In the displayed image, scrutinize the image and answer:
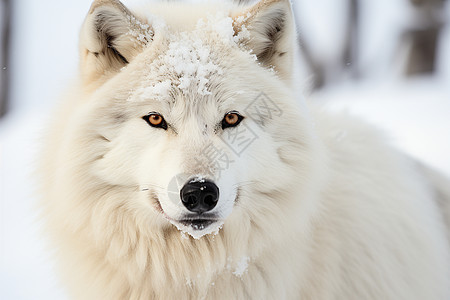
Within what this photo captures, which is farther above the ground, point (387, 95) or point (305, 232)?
point (387, 95)

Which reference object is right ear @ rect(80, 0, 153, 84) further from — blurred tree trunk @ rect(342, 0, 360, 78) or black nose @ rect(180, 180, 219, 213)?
blurred tree trunk @ rect(342, 0, 360, 78)

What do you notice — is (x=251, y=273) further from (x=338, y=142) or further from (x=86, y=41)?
(x=86, y=41)

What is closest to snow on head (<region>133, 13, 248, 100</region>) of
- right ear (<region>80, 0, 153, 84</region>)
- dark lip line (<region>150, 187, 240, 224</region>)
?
right ear (<region>80, 0, 153, 84</region>)

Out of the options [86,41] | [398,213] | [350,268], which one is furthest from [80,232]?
[398,213]

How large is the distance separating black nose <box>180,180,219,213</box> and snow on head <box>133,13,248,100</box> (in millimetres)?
555

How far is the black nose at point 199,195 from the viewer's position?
2.27 meters

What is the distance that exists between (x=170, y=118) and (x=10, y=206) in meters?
4.13

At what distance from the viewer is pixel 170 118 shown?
2.58 meters

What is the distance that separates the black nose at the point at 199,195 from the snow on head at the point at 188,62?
555mm

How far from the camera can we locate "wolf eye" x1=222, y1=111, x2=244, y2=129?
2672mm

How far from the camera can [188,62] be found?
2.64 m

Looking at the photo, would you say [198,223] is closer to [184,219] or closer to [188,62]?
[184,219]

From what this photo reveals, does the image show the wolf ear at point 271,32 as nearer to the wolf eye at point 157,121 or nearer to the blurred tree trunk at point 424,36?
the wolf eye at point 157,121

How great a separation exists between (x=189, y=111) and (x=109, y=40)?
0.67 m
